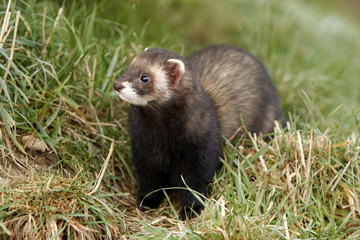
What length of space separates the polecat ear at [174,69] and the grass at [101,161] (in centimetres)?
92

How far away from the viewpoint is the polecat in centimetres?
379

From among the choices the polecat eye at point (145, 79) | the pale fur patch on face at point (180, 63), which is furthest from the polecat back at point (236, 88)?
the polecat eye at point (145, 79)

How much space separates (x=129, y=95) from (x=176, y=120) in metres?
0.54

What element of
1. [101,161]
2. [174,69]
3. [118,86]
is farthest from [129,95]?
[101,161]

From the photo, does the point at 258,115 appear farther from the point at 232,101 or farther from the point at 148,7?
the point at 148,7

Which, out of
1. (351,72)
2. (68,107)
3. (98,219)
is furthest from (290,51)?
(98,219)

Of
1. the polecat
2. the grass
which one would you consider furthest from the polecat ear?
the grass

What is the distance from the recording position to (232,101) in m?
4.79

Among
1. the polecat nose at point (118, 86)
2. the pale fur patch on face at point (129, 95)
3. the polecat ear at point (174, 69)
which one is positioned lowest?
the pale fur patch on face at point (129, 95)

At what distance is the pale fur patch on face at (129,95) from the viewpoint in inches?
140

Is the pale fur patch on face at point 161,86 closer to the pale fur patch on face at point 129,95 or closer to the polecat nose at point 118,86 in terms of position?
the pale fur patch on face at point 129,95

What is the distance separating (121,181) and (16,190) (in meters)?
1.39

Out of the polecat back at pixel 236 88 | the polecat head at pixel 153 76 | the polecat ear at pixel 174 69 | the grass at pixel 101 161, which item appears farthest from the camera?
the polecat back at pixel 236 88

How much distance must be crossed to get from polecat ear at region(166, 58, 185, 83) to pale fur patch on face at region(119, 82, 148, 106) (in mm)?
316
